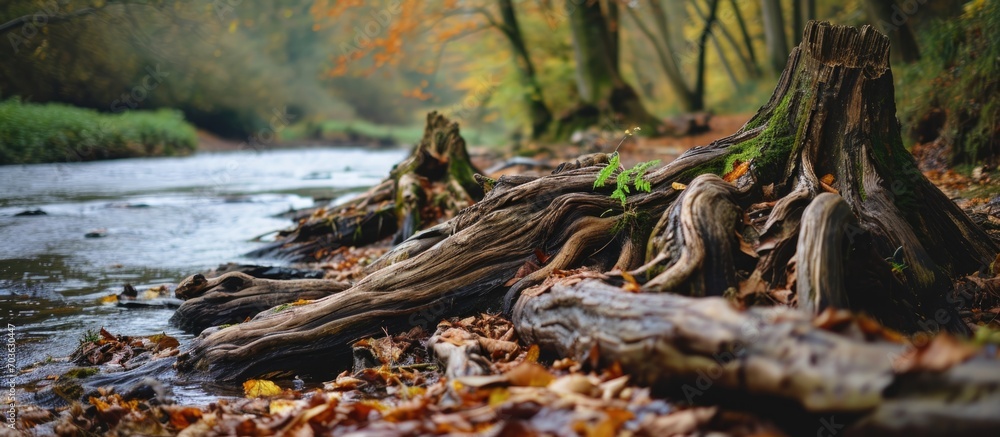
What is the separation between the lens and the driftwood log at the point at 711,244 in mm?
3188

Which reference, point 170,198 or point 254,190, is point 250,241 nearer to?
point 170,198

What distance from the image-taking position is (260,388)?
12.4 feet

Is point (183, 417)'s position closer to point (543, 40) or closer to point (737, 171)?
point (737, 171)

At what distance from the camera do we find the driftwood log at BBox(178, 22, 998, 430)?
10.5 ft

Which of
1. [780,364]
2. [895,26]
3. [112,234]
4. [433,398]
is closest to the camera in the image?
[780,364]

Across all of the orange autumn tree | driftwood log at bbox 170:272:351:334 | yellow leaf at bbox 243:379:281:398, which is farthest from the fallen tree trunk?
the orange autumn tree

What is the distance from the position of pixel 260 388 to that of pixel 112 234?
24.2ft

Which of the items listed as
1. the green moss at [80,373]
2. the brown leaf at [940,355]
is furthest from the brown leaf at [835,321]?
the green moss at [80,373]

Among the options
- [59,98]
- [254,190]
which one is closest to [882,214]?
[254,190]

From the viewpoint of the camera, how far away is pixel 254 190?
15.9 m

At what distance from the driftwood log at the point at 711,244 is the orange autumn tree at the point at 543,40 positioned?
1249 centimetres

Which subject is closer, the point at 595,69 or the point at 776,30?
the point at 776,30

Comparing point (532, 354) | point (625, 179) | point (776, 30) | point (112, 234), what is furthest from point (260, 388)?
point (776, 30)

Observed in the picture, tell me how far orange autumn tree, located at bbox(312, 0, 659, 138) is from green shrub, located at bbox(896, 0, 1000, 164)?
782cm
